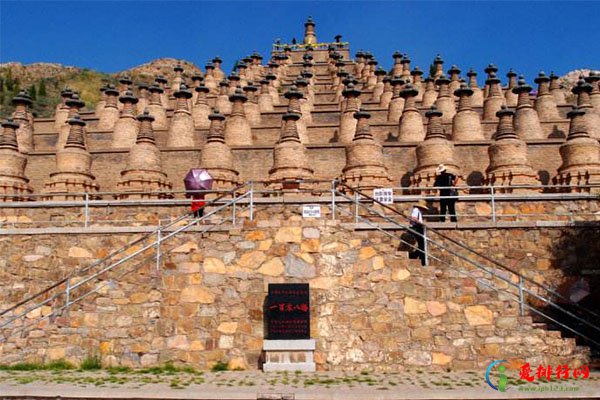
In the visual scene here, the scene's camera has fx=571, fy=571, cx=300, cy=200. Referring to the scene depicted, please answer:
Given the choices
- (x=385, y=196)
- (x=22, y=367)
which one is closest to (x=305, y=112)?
(x=385, y=196)

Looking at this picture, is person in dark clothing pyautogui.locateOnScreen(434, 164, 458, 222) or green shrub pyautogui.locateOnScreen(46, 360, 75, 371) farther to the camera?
person in dark clothing pyautogui.locateOnScreen(434, 164, 458, 222)

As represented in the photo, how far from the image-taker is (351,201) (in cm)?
1322

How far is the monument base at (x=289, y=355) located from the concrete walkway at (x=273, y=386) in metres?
0.36

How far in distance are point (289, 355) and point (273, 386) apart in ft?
5.57

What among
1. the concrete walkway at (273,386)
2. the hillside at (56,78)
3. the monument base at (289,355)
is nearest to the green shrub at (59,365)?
the concrete walkway at (273,386)

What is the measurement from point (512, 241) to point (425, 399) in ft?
22.3

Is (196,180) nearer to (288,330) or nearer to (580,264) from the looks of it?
(288,330)

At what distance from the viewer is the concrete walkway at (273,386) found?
28.1 ft

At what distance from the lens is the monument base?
11.0 m

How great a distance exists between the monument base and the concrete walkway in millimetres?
364

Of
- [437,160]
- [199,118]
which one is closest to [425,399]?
[437,160]

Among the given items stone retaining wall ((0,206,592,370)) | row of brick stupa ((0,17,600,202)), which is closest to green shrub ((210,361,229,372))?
stone retaining wall ((0,206,592,370))

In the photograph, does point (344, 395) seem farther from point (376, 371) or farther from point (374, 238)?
point (374, 238)

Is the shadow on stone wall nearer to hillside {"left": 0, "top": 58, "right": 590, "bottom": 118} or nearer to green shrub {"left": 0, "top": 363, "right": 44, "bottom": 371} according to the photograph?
green shrub {"left": 0, "top": 363, "right": 44, "bottom": 371}
